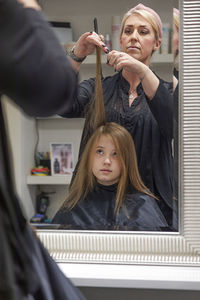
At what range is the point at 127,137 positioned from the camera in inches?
38.9

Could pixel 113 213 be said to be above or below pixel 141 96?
below

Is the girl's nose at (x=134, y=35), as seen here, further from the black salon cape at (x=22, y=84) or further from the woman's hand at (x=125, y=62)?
the black salon cape at (x=22, y=84)

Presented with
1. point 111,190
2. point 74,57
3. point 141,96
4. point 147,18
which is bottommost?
point 111,190

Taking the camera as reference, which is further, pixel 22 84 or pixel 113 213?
pixel 113 213

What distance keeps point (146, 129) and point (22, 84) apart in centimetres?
64

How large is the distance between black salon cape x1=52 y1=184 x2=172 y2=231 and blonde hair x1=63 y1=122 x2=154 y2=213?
14 millimetres

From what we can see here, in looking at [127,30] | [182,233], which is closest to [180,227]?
[182,233]

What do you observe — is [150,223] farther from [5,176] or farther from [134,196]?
[5,176]

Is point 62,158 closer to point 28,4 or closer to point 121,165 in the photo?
point 121,165

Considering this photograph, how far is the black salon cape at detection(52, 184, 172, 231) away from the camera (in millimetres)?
989

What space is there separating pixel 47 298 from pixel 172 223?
531 millimetres

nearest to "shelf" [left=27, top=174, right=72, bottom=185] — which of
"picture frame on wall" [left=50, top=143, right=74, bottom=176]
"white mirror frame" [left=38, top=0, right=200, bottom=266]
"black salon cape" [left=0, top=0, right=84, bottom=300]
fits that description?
"picture frame on wall" [left=50, top=143, right=74, bottom=176]

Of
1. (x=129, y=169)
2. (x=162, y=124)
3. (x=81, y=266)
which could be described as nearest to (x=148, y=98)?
(x=162, y=124)

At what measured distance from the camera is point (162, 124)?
38.2 inches
